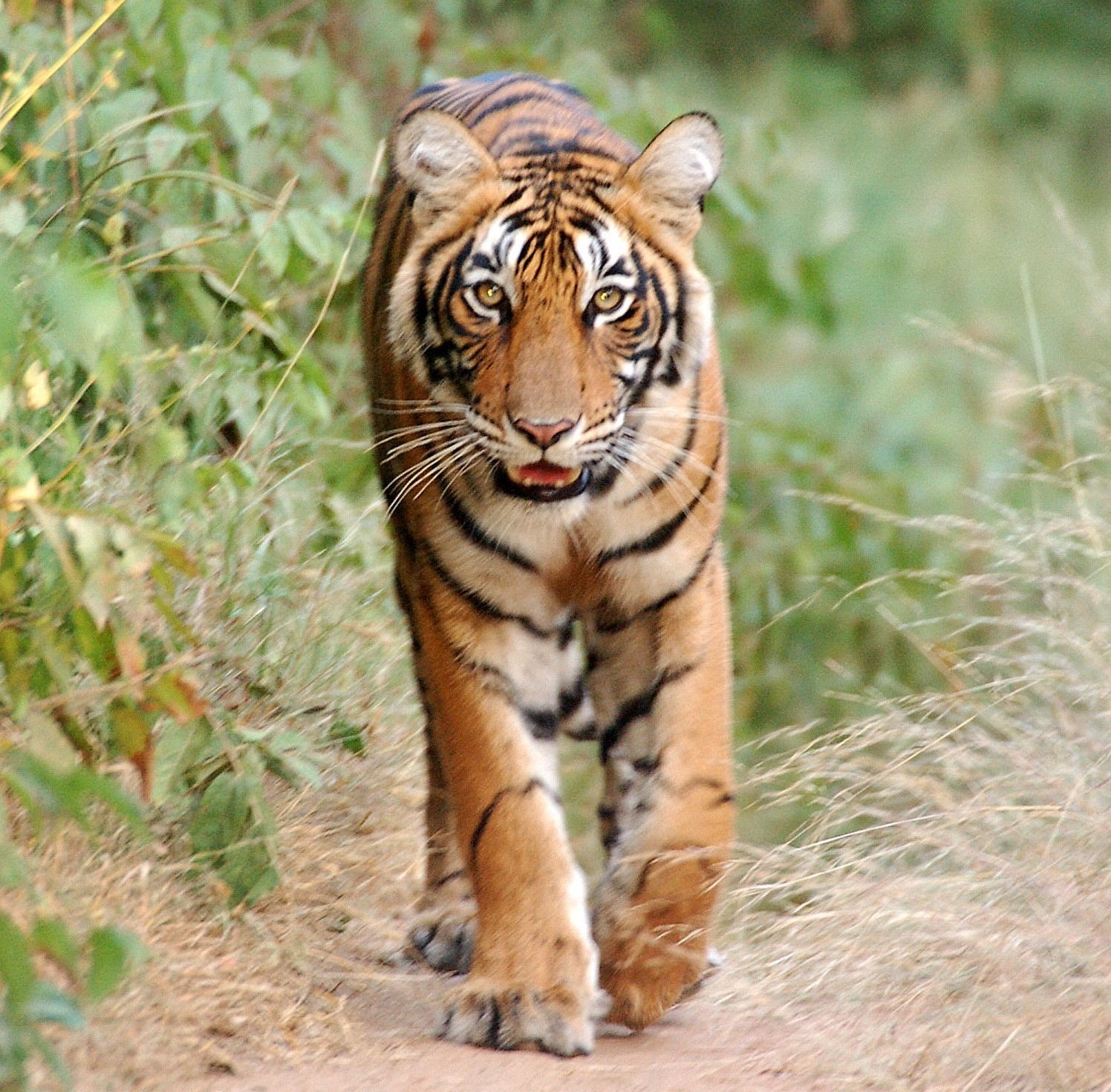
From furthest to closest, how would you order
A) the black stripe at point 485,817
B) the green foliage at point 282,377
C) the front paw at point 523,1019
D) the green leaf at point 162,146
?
the green leaf at point 162,146 → the black stripe at point 485,817 → the front paw at point 523,1019 → the green foliage at point 282,377

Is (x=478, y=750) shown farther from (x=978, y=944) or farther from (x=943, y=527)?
(x=943, y=527)

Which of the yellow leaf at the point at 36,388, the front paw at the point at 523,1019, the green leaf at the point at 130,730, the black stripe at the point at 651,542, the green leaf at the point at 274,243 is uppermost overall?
the green leaf at the point at 274,243

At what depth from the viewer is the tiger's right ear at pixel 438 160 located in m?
3.37

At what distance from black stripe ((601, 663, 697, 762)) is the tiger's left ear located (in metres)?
0.83

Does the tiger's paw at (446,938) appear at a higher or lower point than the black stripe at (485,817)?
lower

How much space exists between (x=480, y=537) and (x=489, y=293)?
1.38ft

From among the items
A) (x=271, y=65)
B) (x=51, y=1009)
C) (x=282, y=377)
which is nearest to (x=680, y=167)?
(x=282, y=377)

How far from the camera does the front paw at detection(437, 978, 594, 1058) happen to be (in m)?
3.08

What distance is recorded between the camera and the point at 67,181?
3805 mm

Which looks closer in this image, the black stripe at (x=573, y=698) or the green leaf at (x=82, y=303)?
the green leaf at (x=82, y=303)

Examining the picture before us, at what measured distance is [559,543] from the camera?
11.0 ft

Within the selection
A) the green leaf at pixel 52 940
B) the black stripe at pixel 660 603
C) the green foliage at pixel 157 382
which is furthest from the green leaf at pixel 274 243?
the green leaf at pixel 52 940

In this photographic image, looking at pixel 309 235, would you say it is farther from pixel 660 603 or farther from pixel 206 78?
pixel 660 603

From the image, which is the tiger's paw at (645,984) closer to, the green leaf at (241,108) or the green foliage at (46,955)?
the green foliage at (46,955)
